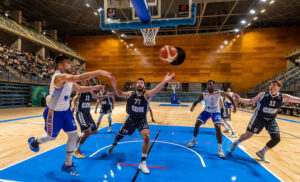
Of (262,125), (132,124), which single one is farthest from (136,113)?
(262,125)

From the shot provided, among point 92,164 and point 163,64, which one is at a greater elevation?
point 163,64

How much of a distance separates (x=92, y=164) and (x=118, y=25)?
775cm

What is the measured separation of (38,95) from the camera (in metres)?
16.1

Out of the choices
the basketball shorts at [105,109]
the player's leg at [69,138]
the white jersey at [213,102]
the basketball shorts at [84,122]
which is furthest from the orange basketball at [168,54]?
the player's leg at [69,138]

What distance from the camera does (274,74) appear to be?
23.6m

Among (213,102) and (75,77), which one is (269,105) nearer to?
(213,102)

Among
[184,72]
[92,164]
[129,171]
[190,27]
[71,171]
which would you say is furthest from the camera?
[184,72]

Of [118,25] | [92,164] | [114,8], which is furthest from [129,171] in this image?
[114,8]

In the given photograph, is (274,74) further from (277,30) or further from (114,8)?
(114,8)

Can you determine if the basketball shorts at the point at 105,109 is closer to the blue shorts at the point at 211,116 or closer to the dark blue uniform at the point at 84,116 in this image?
the dark blue uniform at the point at 84,116

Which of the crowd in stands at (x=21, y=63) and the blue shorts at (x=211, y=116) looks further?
the crowd in stands at (x=21, y=63)

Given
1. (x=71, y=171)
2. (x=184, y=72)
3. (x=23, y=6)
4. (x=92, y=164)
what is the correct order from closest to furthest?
(x=71, y=171) → (x=92, y=164) → (x=23, y=6) → (x=184, y=72)

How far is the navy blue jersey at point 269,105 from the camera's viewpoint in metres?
3.76

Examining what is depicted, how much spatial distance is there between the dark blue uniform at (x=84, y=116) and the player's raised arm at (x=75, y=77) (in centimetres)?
164
